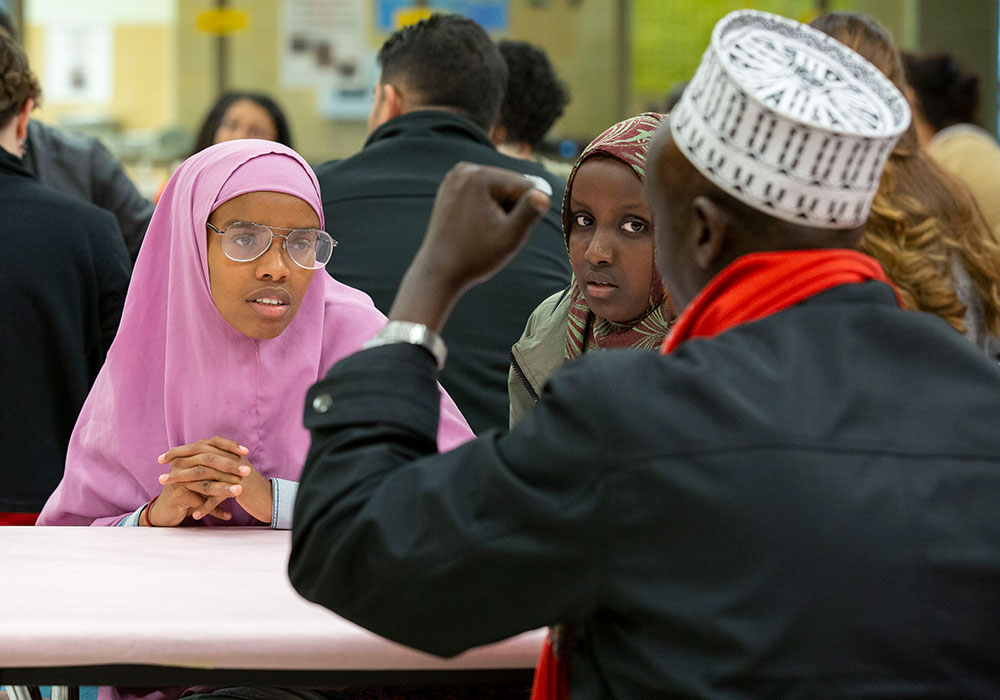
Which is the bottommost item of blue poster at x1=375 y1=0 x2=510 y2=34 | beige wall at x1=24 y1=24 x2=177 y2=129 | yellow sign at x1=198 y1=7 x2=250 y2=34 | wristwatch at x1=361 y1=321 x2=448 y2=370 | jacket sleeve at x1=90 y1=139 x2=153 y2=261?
beige wall at x1=24 y1=24 x2=177 y2=129

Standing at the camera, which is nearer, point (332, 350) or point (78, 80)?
point (332, 350)

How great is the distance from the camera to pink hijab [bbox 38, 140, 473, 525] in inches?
85.8

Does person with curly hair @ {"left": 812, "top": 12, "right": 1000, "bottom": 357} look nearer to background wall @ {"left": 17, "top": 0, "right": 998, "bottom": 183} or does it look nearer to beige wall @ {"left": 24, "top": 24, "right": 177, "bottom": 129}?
background wall @ {"left": 17, "top": 0, "right": 998, "bottom": 183}

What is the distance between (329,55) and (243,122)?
8.33 ft

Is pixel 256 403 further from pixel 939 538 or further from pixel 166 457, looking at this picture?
pixel 939 538

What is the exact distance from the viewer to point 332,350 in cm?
228

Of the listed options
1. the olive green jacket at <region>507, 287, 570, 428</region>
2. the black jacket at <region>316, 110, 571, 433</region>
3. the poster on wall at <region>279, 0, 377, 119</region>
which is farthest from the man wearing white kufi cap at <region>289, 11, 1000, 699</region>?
the poster on wall at <region>279, 0, 377, 119</region>

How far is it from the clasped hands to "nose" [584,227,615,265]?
73cm

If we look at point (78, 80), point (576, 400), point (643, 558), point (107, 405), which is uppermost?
point (576, 400)

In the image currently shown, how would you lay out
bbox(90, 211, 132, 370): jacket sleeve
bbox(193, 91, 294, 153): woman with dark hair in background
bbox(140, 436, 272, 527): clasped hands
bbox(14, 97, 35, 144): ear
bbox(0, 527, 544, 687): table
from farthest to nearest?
1. bbox(193, 91, 294, 153): woman with dark hair in background
2. bbox(14, 97, 35, 144): ear
3. bbox(90, 211, 132, 370): jacket sleeve
4. bbox(140, 436, 272, 527): clasped hands
5. bbox(0, 527, 544, 687): table

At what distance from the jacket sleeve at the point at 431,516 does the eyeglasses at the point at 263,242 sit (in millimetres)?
1034

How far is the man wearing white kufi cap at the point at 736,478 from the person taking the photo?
1.04m

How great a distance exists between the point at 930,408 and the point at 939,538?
0.39 feet

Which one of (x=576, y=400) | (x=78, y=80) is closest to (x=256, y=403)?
(x=576, y=400)
